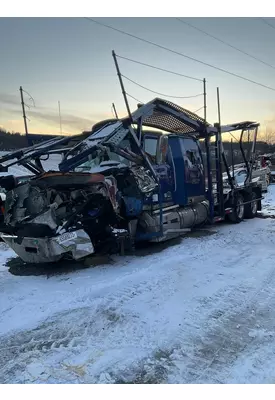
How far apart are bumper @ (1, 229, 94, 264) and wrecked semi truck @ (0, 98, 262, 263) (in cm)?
1

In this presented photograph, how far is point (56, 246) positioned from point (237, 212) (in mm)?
6384

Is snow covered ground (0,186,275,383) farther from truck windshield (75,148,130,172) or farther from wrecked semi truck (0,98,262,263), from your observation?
truck windshield (75,148,130,172)

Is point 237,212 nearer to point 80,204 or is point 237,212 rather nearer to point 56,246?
point 80,204

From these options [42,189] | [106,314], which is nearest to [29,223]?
[42,189]

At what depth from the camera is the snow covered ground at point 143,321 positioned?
2.95 m

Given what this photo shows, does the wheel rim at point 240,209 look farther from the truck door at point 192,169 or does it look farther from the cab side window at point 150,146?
the cab side window at point 150,146

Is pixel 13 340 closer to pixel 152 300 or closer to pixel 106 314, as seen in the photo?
pixel 106 314

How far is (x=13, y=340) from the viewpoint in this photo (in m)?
3.54

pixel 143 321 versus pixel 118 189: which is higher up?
pixel 118 189

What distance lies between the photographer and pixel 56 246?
5.34 m

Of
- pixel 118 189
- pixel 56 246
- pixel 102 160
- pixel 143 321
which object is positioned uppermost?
pixel 102 160

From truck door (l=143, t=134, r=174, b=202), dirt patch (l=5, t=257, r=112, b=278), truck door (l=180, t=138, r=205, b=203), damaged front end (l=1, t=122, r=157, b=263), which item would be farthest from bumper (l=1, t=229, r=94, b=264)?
truck door (l=180, t=138, r=205, b=203)

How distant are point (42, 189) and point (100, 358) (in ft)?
10.6

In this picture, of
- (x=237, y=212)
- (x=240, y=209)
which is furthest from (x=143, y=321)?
(x=240, y=209)
